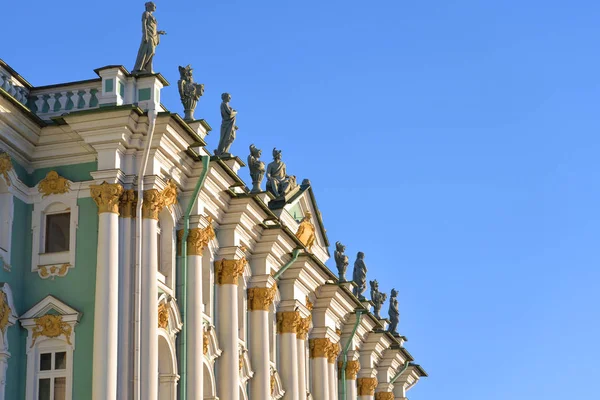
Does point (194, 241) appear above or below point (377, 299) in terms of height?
below

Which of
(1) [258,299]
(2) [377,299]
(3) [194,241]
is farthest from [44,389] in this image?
(2) [377,299]

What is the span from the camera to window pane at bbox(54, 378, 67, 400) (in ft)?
86.5

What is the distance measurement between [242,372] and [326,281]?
7.18 meters

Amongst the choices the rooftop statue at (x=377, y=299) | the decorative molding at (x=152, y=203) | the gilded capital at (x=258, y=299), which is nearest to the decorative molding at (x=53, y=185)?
the decorative molding at (x=152, y=203)

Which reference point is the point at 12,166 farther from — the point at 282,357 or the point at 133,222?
the point at 282,357

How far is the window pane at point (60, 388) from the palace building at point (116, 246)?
→ 2 centimetres

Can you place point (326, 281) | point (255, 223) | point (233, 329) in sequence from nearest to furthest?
point (233, 329), point (255, 223), point (326, 281)

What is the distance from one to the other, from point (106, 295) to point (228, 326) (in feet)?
18.7

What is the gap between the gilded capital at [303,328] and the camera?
36.7 meters

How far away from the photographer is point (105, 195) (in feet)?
88.2

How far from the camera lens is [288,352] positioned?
3581 centimetres

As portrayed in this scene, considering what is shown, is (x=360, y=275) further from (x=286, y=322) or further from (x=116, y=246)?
(x=116, y=246)

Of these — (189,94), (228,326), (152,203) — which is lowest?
(228,326)

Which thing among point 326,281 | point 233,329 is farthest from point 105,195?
point 326,281
